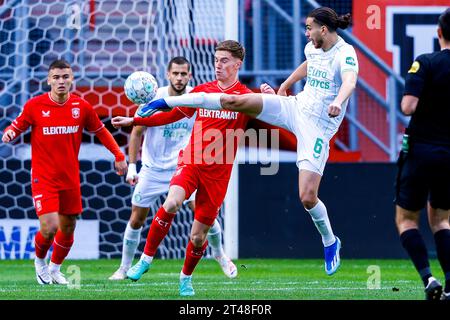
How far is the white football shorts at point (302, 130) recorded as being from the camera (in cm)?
820

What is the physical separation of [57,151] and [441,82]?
3819 millimetres

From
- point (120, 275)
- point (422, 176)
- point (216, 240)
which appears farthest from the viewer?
point (216, 240)

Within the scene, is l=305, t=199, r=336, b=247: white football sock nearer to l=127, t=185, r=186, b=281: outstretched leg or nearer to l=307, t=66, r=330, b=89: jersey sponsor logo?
l=307, t=66, r=330, b=89: jersey sponsor logo

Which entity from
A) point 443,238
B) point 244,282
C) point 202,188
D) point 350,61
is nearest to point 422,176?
point 443,238

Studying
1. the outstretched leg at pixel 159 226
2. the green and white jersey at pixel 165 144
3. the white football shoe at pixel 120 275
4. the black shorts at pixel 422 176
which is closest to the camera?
the black shorts at pixel 422 176

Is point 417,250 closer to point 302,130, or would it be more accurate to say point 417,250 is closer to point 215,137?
point 302,130

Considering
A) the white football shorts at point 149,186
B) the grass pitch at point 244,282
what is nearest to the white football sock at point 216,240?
the grass pitch at point 244,282

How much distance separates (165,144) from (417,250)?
3929 millimetres

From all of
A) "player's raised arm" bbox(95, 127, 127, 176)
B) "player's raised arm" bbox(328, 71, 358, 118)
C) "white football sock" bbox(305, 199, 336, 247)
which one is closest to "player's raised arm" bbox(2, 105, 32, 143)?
"player's raised arm" bbox(95, 127, 127, 176)

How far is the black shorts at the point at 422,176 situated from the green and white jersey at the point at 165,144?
3.72m

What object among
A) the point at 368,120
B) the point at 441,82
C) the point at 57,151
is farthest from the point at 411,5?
the point at 441,82

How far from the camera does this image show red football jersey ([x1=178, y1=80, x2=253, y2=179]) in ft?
26.7

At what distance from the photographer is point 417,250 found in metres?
6.85

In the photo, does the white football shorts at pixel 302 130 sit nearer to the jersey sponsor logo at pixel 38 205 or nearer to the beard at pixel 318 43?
the beard at pixel 318 43
